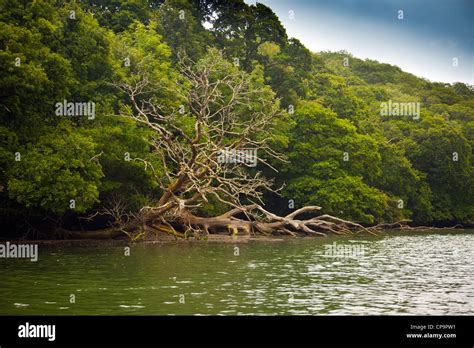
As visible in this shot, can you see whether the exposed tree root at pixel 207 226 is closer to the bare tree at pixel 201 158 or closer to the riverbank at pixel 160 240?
the bare tree at pixel 201 158

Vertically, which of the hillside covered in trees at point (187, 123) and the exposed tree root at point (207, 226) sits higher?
the hillside covered in trees at point (187, 123)

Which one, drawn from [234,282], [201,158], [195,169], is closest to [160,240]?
[195,169]


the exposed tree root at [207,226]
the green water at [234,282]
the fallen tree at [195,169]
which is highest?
the fallen tree at [195,169]

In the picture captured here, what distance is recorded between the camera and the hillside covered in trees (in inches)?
1454

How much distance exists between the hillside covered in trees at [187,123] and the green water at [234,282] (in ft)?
15.2

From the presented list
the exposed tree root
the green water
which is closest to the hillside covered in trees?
the exposed tree root

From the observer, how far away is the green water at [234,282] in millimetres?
19125

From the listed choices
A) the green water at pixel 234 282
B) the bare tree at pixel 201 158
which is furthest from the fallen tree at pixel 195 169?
the green water at pixel 234 282

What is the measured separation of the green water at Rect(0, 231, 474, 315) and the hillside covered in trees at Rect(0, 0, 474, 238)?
15.2ft

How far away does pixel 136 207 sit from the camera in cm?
4234

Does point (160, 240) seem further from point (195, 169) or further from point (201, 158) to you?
point (201, 158)

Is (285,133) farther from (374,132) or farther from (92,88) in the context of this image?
(92,88)

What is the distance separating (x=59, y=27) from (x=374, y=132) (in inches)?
1485
